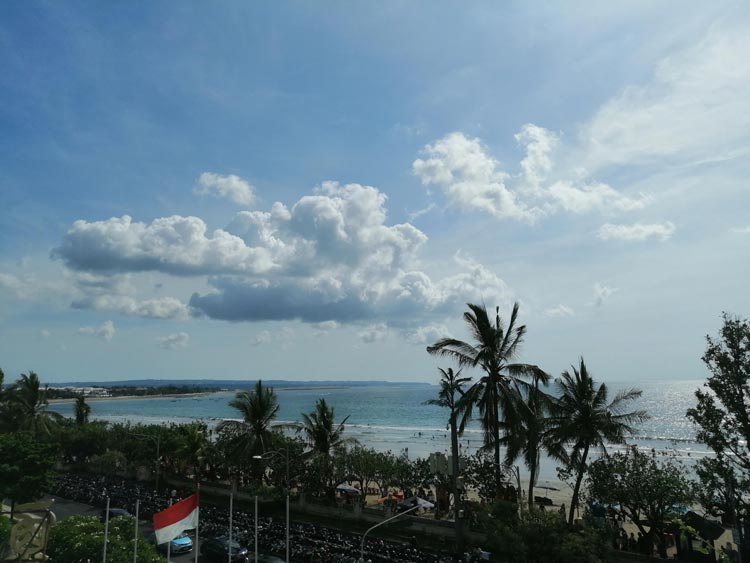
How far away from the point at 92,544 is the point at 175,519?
5.32 metres

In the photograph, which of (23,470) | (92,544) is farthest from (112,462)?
(92,544)

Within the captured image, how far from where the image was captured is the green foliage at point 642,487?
2411 cm

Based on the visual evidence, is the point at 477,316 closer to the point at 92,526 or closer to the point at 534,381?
the point at 534,381

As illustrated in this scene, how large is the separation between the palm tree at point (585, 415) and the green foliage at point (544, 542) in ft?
19.7

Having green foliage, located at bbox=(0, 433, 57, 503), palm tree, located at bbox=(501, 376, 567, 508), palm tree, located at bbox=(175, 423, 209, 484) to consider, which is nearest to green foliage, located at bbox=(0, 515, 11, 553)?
green foliage, located at bbox=(0, 433, 57, 503)

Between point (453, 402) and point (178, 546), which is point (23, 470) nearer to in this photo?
point (178, 546)

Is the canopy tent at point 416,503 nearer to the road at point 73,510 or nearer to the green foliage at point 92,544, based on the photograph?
the road at point 73,510

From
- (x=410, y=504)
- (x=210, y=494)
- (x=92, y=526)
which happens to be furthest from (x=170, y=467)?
(x=92, y=526)

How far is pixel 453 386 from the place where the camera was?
85.4ft

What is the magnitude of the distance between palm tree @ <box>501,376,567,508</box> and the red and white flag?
1443cm

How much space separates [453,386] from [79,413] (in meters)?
49.6

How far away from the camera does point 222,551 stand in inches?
1002

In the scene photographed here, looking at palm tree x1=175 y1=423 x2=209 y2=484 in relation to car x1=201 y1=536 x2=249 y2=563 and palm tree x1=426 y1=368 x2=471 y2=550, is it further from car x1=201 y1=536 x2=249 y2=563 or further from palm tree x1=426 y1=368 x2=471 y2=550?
palm tree x1=426 y1=368 x2=471 y2=550

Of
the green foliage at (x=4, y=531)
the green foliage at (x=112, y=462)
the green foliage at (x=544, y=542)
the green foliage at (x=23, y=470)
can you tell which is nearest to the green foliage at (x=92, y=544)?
the green foliage at (x=4, y=531)
